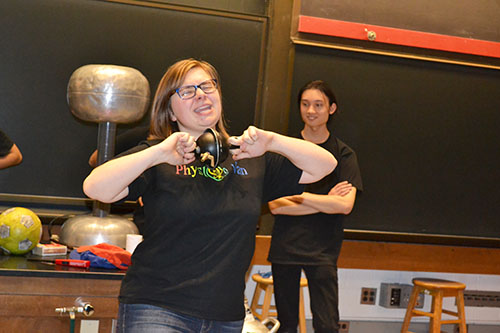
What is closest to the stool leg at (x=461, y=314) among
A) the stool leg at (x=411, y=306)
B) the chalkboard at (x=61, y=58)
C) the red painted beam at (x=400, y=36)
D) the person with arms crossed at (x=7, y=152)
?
the stool leg at (x=411, y=306)

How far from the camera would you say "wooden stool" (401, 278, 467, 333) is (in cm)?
484

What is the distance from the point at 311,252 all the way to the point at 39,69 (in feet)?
7.10

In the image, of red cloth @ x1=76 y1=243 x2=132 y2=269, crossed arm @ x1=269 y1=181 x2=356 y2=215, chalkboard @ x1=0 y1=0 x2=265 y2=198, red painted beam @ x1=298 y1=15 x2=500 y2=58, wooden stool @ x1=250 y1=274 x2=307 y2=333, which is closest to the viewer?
red cloth @ x1=76 y1=243 x2=132 y2=269

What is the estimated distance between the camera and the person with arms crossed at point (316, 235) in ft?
12.1

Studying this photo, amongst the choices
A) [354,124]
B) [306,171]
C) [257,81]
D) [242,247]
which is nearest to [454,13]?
[354,124]

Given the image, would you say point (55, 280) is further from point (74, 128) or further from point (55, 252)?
point (74, 128)

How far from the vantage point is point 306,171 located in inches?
85.5

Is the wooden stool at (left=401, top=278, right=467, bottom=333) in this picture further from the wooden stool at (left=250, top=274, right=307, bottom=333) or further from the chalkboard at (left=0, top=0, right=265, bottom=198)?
the chalkboard at (left=0, top=0, right=265, bottom=198)

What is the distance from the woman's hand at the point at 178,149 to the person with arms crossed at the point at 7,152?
2.06 metres

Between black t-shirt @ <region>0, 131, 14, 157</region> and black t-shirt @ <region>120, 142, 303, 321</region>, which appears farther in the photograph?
black t-shirt @ <region>0, 131, 14, 157</region>

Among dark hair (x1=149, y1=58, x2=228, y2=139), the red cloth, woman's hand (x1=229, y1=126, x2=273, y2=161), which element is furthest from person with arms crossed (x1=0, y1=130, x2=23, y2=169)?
woman's hand (x1=229, y1=126, x2=273, y2=161)

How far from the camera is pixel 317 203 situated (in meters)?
3.63

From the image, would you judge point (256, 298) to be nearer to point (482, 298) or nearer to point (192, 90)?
point (482, 298)

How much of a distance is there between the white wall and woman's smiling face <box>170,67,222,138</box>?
286 cm
